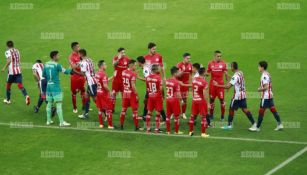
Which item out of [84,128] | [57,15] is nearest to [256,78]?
[84,128]

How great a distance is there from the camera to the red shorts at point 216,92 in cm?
3134

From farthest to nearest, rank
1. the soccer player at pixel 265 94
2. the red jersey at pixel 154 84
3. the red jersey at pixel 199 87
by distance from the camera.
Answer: the soccer player at pixel 265 94 < the red jersey at pixel 154 84 < the red jersey at pixel 199 87

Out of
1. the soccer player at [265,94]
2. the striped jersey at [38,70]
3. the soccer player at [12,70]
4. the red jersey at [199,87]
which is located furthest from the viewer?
the soccer player at [12,70]

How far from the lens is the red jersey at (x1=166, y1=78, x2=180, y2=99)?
28859 mm

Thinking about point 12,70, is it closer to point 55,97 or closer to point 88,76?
point 88,76

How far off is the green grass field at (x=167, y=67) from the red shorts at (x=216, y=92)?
116 centimetres

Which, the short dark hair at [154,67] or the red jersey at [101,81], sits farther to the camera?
the red jersey at [101,81]

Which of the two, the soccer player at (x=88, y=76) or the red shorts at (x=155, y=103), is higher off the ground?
the soccer player at (x=88, y=76)

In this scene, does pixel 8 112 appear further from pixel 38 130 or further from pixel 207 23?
pixel 207 23

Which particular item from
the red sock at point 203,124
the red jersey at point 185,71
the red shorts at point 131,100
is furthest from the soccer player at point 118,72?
the red sock at point 203,124

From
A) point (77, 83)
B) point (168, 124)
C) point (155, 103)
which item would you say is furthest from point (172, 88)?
point (77, 83)

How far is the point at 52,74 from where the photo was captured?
30172mm

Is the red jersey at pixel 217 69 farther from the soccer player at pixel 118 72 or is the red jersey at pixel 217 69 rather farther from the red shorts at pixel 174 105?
the soccer player at pixel 118 72

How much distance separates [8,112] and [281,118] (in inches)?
458
